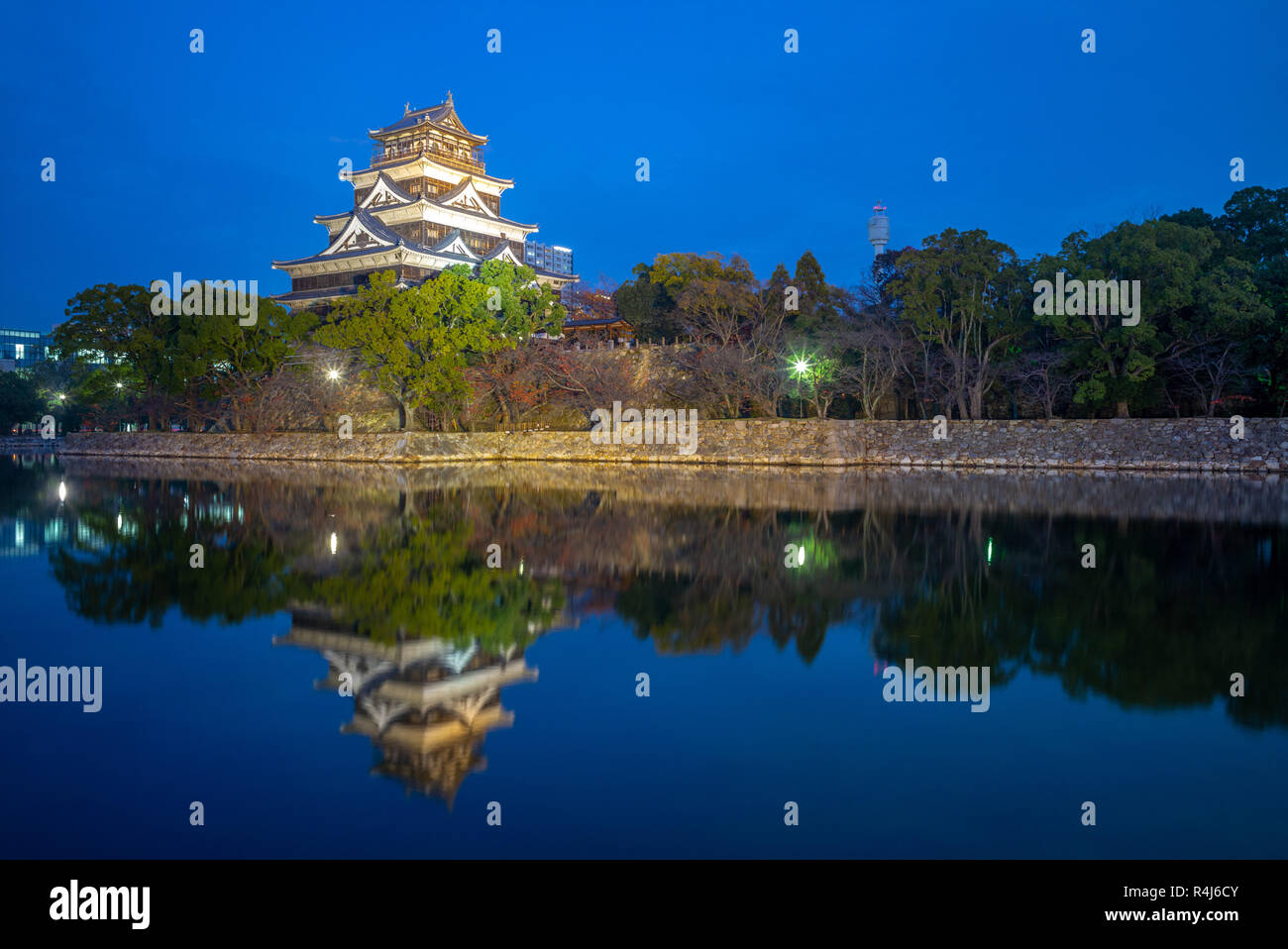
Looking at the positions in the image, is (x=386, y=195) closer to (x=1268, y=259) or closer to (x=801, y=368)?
(x=801, y=368)

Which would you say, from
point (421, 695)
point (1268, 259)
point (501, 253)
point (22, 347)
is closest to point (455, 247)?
point (501, 253)

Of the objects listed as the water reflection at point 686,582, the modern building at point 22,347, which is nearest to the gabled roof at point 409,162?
the water reflection at point 686,582

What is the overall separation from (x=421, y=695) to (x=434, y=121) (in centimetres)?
4798

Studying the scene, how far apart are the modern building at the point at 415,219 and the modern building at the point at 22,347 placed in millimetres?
60297

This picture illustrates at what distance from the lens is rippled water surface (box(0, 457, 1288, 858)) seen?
11.2ft

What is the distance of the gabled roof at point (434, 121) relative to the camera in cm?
4788

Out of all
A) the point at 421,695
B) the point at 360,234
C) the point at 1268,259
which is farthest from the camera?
the point at 360,234

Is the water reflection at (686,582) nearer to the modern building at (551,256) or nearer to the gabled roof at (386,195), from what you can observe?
the gabled roof at (386,195)

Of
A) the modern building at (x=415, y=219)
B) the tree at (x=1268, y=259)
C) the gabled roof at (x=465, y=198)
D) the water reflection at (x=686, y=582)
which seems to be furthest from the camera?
the gabled roof at (x=465, y=198)

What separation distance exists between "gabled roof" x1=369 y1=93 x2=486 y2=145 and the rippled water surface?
4105 centimetres

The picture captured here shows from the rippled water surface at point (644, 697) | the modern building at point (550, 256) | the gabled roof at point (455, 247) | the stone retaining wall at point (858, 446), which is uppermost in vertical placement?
the modern building at point (550, 256)

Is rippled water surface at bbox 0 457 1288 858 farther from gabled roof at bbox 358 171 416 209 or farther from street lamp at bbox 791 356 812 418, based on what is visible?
gabled roof at bbox 358 171 416 209

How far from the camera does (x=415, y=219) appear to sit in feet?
149

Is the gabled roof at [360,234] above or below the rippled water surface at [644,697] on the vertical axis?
above
